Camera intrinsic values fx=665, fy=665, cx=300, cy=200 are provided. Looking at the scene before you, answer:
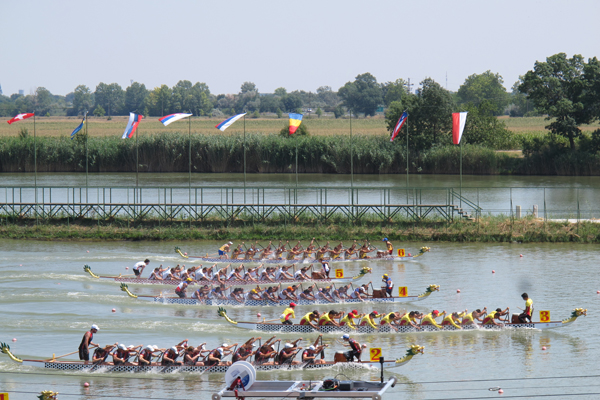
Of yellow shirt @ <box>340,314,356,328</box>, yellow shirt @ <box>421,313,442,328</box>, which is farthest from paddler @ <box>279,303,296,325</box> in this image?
yellow shirt @ <box>421,313,442,328</box>

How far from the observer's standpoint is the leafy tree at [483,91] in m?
138

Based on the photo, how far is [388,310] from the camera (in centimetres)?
2608

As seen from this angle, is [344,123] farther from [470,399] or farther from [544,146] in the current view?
[470,399]

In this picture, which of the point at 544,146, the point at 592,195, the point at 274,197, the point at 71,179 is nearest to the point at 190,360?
the point at 274,197

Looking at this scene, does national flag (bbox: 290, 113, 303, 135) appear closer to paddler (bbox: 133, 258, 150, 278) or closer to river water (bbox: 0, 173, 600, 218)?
river water (bbox: 0, 173, 600, 218)

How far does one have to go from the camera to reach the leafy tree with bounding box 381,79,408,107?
15575 cm

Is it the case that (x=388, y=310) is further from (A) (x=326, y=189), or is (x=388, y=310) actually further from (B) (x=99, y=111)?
(B) (x=99, y=111)

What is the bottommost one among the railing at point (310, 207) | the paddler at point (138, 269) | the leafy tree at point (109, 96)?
the paddler at point (138, 269)

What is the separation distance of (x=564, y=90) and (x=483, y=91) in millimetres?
82149

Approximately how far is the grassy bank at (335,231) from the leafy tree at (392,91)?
116 metres

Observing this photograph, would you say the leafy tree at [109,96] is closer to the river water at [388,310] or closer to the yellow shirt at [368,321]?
the river water at [388,310]

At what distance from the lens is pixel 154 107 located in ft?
514

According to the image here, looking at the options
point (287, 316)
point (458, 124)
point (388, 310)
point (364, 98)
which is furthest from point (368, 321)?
point (364, 98)

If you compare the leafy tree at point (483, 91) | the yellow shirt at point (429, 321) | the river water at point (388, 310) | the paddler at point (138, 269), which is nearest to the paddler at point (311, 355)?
the river water at point (388, 310)
